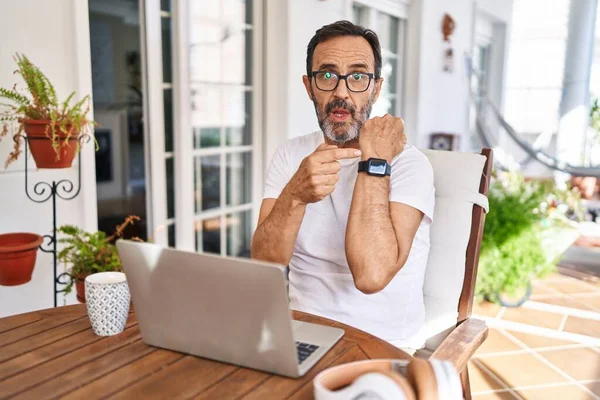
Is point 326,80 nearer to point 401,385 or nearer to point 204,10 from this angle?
point 401,385

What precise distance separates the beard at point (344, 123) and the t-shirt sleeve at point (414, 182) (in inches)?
5.8

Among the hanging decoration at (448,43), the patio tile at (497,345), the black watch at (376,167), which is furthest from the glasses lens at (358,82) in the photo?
the hanging decoration at (448,43)

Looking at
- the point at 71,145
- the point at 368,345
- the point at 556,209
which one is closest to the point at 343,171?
the point at 368,345

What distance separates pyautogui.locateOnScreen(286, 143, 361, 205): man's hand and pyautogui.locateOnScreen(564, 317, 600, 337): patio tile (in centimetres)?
222

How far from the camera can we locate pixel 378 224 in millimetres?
1206

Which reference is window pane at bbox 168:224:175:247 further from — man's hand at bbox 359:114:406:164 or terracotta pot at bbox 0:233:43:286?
man's hand at bbox 359:114:406:164

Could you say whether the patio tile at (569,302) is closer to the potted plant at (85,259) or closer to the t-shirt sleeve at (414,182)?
the t-shirt sleeve at (414,182)

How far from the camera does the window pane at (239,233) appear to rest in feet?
10.1

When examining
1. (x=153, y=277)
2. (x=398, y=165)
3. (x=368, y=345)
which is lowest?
(x=368, y=345)

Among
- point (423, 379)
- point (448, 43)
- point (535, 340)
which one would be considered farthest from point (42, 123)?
point (448, 43)

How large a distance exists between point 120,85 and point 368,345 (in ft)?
15.6

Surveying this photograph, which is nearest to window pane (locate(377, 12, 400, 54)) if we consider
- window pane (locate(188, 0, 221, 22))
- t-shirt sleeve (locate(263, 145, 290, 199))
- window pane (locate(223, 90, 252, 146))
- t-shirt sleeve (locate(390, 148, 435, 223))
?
window pane (locate(223, 90, 252, 146))

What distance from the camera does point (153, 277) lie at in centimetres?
83

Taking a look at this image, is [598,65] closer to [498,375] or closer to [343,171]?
[498,375]
